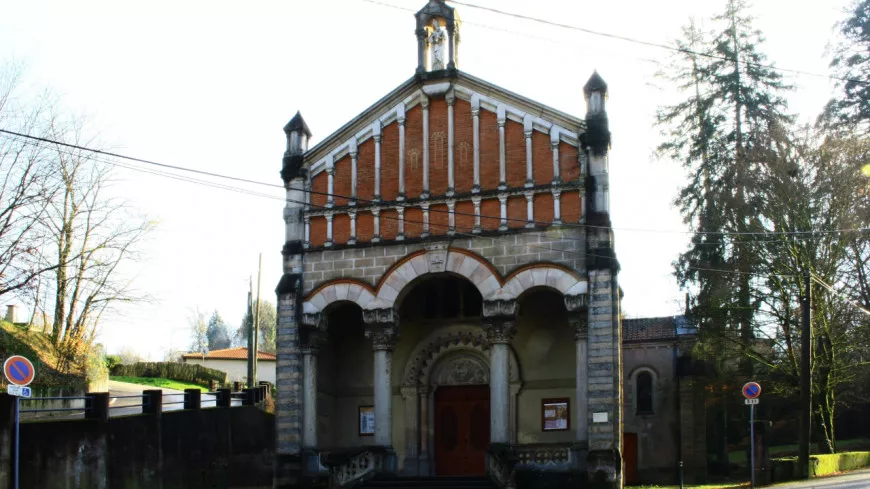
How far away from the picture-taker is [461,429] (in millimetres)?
28469

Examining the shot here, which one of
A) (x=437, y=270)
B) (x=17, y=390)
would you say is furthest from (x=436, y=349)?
(x=17, y=390)

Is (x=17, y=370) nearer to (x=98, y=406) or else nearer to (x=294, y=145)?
(x=98, y=406)

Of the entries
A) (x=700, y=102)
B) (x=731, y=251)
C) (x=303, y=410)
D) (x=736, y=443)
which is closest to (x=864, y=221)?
(x=731, y=251)

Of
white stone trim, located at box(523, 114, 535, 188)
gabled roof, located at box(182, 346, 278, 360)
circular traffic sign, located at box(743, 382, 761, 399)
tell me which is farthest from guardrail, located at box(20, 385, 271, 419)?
gabled roof, located at box(182, 346, 278, 360)

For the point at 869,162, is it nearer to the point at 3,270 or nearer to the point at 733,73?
the point at 733,73

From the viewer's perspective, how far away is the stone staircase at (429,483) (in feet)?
79.9

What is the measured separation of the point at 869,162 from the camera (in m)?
35.4

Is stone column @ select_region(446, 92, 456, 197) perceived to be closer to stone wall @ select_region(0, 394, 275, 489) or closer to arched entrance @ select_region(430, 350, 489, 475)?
arched entrance @ select_region(430, 350, 489, 475)

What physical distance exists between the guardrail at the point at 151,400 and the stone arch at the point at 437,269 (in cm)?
673

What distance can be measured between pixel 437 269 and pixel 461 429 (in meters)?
5.13

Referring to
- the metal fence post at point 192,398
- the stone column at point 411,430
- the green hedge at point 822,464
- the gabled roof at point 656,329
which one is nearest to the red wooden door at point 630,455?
the gabled roof at point 656,329

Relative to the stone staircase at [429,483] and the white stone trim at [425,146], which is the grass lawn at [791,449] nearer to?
the stone staircase at [429,483]

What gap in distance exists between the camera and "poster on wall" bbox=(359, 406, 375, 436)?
94.4 feet

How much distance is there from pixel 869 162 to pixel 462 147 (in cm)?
1710
